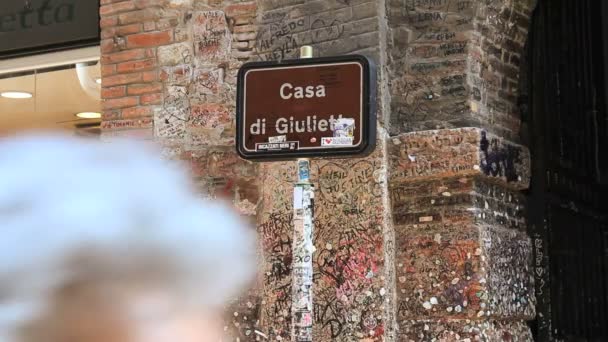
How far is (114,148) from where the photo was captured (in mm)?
1618

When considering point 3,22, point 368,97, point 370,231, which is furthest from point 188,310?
point 3,22

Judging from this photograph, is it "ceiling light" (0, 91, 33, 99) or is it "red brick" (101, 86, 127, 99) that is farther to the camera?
"ceiling light" (0, 91, 33, 99)

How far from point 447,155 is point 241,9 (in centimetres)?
148

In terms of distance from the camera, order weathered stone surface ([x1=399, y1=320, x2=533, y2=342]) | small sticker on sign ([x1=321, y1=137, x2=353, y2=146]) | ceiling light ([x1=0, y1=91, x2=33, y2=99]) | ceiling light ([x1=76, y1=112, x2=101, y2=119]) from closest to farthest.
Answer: small sticker on sign ([x1=321, y1=137, x2=353, y2=146]) → weathered stone surface ([x1=399, y1=320, x2=533, y2=342]) → ceiling light ([x1=76, y1=112, x2=101, y2=119]) → ceiling light ([x1=0, y1=91, x2=33, y2=99])

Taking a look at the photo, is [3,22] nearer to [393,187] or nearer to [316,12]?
[316,12]

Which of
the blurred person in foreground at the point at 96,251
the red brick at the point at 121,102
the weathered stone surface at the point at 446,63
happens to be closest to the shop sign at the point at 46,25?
the red brick at the point at 121,102

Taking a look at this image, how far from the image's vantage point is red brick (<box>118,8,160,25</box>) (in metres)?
5.45

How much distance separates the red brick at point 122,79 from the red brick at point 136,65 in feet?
0.10

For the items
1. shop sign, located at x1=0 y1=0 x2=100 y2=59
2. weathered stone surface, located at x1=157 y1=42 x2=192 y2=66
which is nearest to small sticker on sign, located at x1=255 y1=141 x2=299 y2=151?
weathered stone surface, located at x1=157 y1=42 x2=192 y2=66

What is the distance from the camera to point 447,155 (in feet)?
14.8

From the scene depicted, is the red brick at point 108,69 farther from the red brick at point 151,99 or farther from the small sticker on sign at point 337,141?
the small sticker on sign at point 337,141

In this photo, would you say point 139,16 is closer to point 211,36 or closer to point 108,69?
point 108,69

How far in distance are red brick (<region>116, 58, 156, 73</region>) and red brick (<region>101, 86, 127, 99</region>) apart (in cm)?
11

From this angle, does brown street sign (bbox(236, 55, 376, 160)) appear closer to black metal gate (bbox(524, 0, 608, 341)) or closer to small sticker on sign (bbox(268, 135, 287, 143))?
small sticker on sign (bbox(268, 135, 287, 143))
